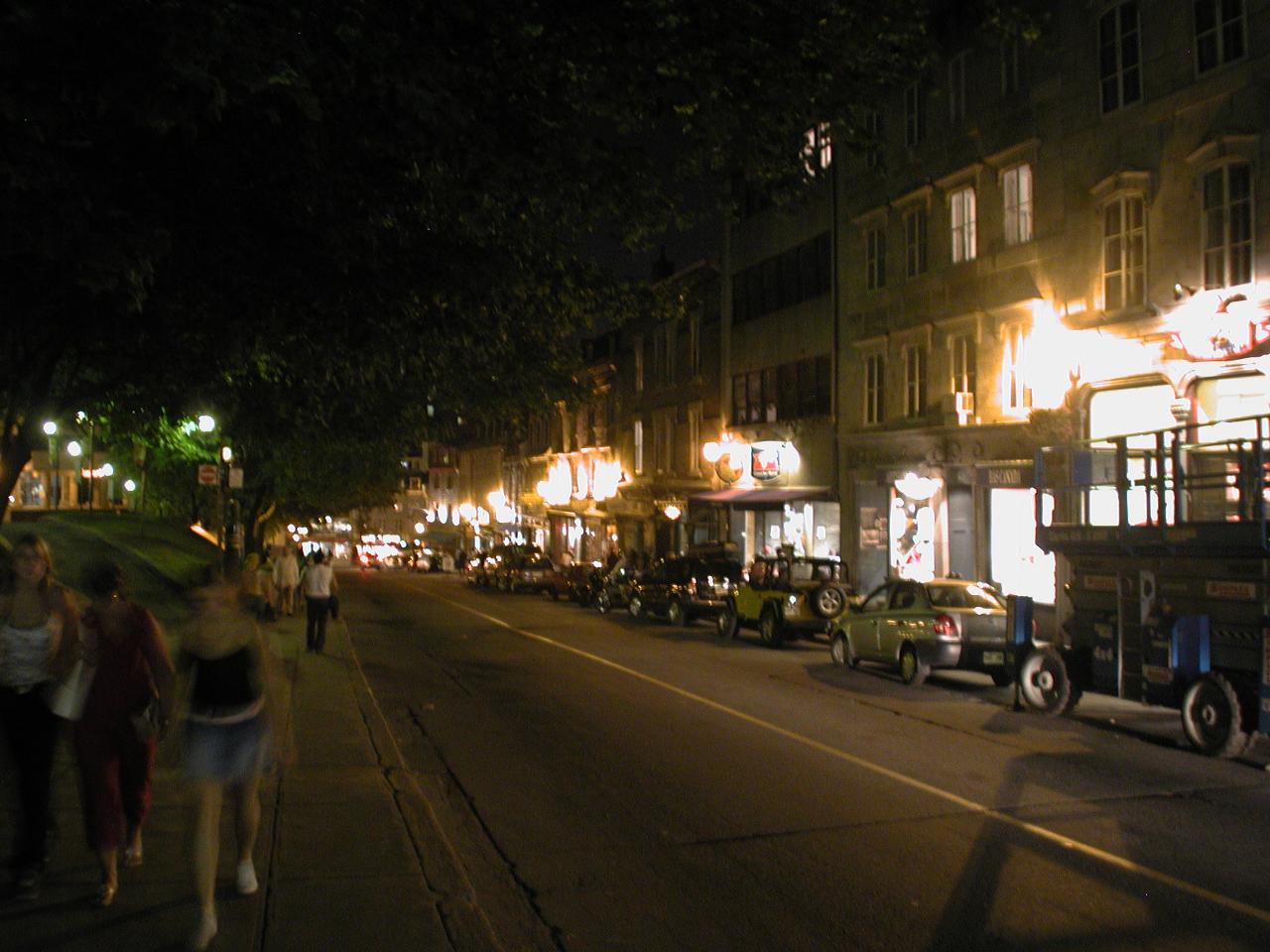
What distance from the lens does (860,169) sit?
33125mm

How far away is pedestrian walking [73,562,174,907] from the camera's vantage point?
266 inches

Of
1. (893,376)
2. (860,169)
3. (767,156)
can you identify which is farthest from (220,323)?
(860,169)

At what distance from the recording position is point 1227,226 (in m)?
20.6

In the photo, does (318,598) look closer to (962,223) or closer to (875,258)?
(962,223)

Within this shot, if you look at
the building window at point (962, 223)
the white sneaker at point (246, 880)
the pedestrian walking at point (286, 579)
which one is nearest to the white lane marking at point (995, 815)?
the white sneaker at point (246, 880)

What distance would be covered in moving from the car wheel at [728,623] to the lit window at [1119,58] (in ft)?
39.8

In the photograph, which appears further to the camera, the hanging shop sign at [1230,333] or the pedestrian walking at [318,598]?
the pedestrian walking at [318,598]

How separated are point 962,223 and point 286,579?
56.7 ft

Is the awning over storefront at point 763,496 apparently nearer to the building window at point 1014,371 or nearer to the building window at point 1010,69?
the building window at point 1014,371

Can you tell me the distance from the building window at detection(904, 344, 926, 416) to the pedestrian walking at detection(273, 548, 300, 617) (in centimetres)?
1486

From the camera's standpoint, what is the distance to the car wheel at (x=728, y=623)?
86.9 ft

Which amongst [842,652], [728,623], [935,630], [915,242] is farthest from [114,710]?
[915,242]

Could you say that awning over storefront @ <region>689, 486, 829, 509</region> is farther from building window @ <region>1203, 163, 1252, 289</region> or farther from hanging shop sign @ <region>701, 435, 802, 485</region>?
building window @ <region>1203, 163, 1252, 289</region>

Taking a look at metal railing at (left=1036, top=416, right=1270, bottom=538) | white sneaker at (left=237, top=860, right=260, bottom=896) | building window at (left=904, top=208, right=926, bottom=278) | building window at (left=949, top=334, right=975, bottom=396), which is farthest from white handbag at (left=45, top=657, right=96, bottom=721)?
building window at (left=904, top=208, right=926, bottom=278)
